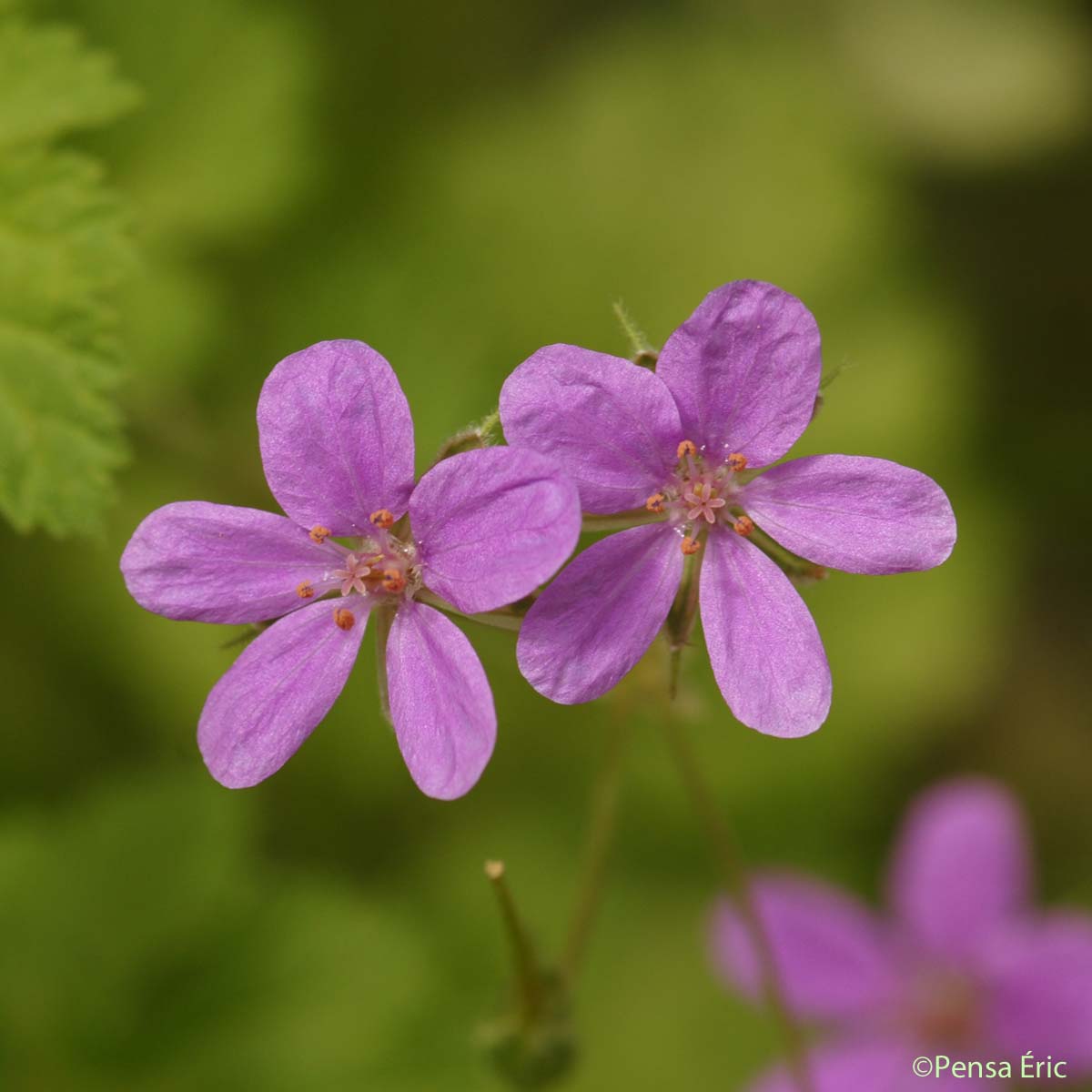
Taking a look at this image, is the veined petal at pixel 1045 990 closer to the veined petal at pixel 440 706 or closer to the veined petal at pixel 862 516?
the veined petal at pixel 862 516

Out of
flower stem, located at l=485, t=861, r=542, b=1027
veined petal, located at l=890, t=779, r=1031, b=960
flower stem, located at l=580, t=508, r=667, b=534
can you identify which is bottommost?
flower stem, located at l=485, t=861, r=542, b=1027

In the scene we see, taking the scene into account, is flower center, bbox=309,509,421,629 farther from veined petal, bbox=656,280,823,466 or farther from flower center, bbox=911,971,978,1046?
flower center, bbox=911,971,978,1046

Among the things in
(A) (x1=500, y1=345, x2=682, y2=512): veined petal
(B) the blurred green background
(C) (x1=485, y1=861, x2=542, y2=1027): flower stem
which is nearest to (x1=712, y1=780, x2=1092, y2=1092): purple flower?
(B) the blurred green background

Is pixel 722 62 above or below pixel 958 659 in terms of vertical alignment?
above

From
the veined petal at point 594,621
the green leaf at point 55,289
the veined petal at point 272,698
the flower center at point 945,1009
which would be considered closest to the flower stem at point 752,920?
the flower center at point 945,1009

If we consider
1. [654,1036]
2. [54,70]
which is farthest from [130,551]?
[654,1036]

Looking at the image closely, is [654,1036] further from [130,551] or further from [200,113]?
[200,113]

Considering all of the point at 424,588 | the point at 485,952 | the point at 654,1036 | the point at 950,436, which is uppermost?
the point at 950,436
